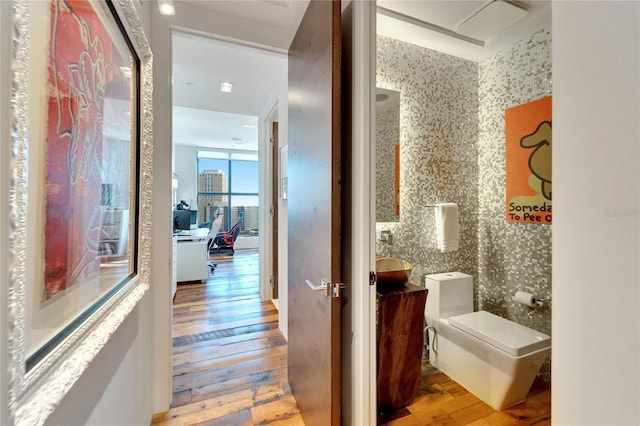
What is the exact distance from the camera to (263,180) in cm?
351

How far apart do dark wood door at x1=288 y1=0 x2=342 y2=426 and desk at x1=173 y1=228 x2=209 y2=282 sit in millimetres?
2968

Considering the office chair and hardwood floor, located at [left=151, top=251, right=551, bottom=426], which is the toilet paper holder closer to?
hardwood floor, located at [left=151, top=251, right=551, bottom=426]

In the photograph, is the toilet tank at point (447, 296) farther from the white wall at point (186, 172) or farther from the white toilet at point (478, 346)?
the white wall at point (186, 172)

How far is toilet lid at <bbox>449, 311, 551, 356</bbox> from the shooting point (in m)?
1.60

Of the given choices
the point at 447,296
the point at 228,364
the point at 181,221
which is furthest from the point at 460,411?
the point at 181,221

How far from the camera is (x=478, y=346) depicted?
176 centimetres

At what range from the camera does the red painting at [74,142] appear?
1.91 ft

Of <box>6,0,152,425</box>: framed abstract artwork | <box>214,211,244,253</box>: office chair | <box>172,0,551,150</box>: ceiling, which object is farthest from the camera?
<box>214,211,244,253</box>: office chair

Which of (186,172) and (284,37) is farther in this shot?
(186,172)

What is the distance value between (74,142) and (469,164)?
8.53 ft

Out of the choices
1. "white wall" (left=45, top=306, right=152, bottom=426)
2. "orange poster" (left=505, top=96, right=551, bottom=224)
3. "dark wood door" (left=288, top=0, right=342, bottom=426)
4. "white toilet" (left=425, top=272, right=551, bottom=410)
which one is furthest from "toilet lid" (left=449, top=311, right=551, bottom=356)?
"white wall" (left=45, top=306, right=152, bottom=426)

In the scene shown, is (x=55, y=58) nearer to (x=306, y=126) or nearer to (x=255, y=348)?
(x=306, y=126)

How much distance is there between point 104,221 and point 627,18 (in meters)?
1.32

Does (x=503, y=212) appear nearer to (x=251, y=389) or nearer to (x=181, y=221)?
(x=251, y=389)
